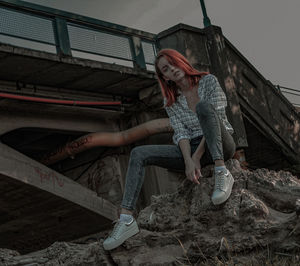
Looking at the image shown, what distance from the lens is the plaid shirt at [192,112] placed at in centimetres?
407

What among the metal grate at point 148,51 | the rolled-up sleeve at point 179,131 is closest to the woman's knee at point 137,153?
Answer: the rolled-up sleeve at point 179,131

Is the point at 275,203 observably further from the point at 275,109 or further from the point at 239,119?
the point at 275,109

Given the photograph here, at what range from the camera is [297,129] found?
514 inches

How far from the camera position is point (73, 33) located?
10938 mm

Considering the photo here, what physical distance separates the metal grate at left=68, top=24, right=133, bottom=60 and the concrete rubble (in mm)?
7179

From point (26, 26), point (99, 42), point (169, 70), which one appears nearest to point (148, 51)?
point (99, 42)

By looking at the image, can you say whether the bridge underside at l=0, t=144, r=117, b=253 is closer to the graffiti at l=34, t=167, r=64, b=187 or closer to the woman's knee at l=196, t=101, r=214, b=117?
the graffiti at l=34, t=167, r=64, b=187

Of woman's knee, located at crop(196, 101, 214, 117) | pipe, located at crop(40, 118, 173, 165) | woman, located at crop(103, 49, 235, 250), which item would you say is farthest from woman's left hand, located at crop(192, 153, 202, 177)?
pipe, located at crop(40, 118, 173, 165)

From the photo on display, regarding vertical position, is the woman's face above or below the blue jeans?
above

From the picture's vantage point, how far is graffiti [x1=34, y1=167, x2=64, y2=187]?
11742 mm

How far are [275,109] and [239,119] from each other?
1.68 metres

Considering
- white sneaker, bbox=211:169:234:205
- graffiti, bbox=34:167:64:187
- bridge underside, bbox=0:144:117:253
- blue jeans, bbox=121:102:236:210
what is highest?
graffiti, bbox=34:167:64:187

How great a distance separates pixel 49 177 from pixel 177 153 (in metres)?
8.22

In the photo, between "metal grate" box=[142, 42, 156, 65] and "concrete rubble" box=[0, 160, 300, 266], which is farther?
"metal grate" box=[142, 42, 156, 65]
